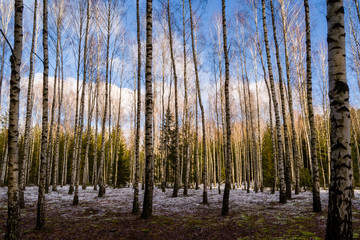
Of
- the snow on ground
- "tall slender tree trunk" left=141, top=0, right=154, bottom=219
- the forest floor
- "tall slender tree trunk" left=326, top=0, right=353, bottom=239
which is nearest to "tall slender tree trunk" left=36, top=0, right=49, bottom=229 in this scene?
the forest floor

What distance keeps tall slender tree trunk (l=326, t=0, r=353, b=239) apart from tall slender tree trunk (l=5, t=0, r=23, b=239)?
5.63 meters

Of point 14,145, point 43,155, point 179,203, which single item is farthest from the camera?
point 179,203

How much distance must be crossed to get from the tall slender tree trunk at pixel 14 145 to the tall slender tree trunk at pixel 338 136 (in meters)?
5.63

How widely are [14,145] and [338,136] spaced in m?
5.89

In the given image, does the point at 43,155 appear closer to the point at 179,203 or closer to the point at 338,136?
the point at 179,203

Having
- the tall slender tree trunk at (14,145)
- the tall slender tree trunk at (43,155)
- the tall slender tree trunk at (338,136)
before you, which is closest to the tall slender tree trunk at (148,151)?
the tall slender tree trunk at (43,155)

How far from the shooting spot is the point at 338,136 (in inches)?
125

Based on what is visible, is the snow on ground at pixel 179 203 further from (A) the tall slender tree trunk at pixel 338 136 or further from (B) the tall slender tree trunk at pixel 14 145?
(A) the tall slender tree trunk at pixel 338 136

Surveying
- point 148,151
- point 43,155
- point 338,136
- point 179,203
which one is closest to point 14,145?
point 43,155

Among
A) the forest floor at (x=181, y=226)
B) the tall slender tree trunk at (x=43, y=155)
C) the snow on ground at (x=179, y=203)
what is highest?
the tall slender tree trunk at (x=43, y=155)

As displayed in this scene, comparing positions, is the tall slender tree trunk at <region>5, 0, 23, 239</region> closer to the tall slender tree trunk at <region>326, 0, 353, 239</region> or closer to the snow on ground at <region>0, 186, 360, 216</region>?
the snow on ground at <region>0, 186, 360, 216</region>

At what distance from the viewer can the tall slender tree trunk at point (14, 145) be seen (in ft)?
13.2

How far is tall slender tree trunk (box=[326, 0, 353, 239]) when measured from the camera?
300cm

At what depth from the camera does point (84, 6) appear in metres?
11.6
